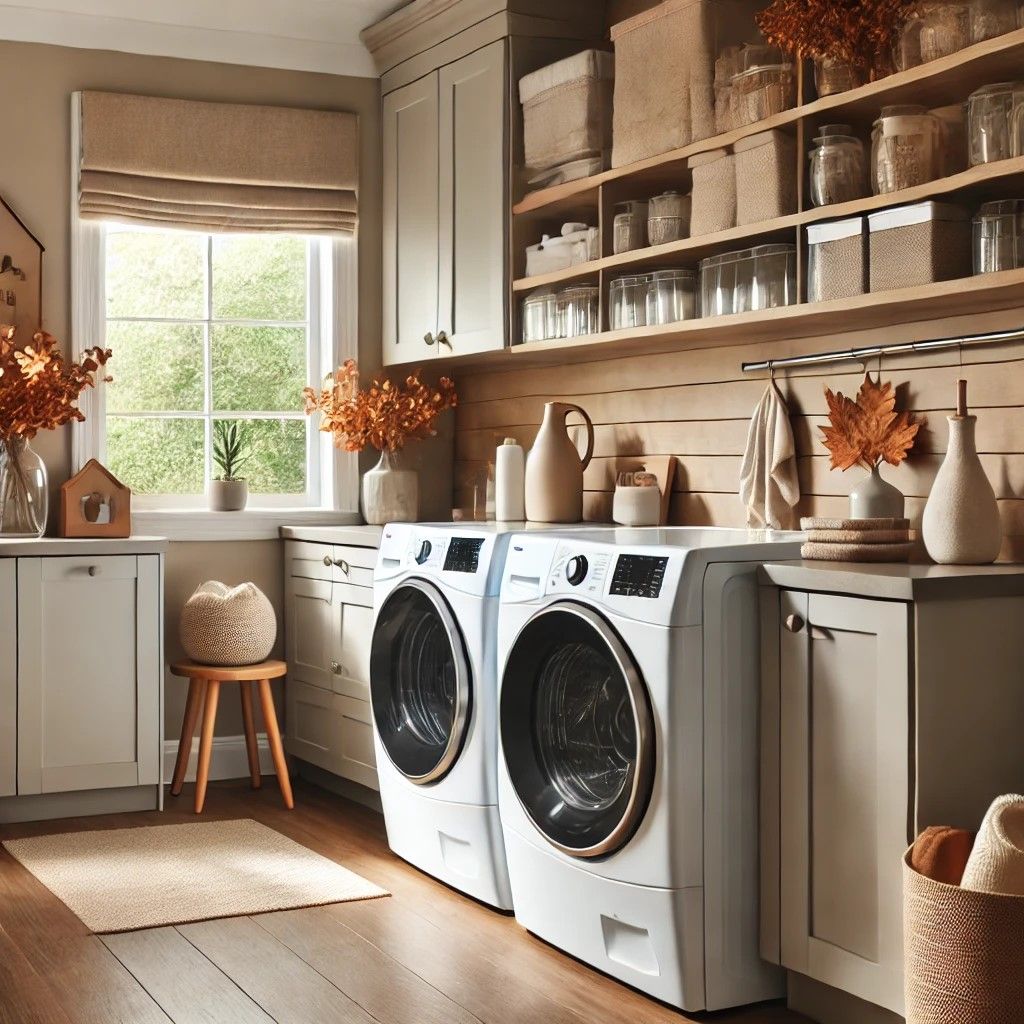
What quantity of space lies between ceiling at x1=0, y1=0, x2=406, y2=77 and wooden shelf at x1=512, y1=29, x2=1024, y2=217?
1593 millimetres

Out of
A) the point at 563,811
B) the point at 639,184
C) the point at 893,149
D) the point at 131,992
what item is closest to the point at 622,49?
the point at 639,184

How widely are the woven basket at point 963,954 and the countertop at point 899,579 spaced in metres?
0.46

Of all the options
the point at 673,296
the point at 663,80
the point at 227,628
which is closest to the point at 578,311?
the point at 673,296

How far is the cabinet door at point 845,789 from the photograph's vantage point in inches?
92.7

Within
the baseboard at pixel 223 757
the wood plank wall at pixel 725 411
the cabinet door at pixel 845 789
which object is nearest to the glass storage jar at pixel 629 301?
the wood plank wall at pixel 725 411

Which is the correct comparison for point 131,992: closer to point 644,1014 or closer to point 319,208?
point 644,1014

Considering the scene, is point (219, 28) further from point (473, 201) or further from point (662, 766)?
point (662, 766)

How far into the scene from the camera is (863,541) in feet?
8.68

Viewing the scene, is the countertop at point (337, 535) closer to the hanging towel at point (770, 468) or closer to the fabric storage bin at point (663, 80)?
the hanging towel at point (770, 468)

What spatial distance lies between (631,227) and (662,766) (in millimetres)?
1554

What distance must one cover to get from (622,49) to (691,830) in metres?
2.02

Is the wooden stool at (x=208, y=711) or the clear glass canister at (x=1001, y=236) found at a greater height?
the clear glass canister at (x=1001, y=236)

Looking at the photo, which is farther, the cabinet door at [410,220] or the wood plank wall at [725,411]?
the cabinet door at [410,220]

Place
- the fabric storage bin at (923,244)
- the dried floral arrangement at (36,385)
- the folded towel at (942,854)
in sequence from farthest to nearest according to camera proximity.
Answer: the dried floral arrangement at (36,385) → the fabric storage bin at (923,244) → the folded towel at (942,854)
